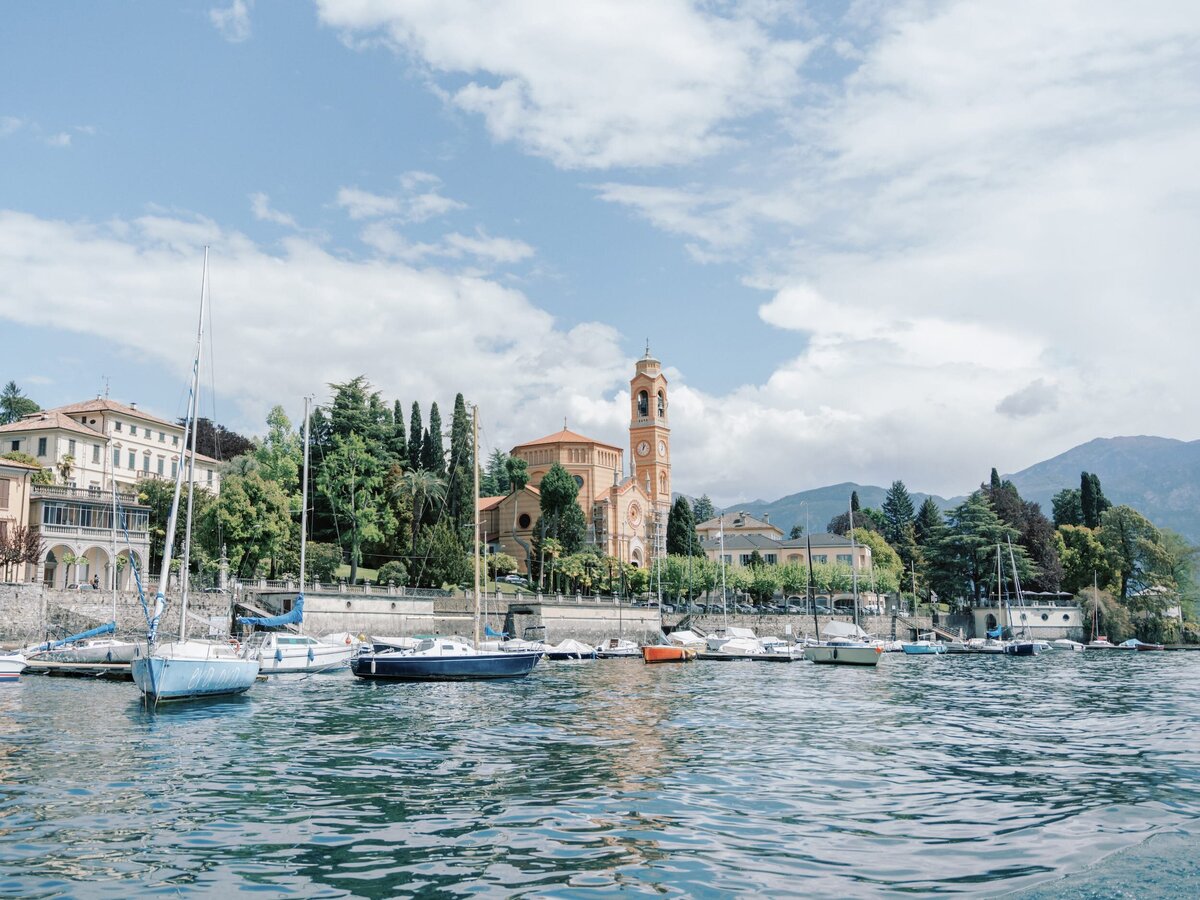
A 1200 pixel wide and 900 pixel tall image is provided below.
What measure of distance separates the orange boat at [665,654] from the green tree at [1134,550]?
163ft

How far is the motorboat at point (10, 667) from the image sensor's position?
3291cm

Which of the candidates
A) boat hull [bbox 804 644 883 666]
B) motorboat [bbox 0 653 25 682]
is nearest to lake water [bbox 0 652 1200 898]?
motorboat [bbox 0 653 25 682]

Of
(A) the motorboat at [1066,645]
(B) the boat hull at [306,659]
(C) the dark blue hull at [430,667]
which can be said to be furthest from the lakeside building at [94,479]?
(A) the motorboat at [1066,645]

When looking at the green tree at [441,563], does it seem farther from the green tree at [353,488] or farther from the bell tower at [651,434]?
the bell tower at [651,434]

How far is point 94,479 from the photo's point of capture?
62.8 meters

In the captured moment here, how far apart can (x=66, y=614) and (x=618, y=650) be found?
30145mm

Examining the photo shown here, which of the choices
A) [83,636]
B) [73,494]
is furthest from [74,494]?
[83,636]

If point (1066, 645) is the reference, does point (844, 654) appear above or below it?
above

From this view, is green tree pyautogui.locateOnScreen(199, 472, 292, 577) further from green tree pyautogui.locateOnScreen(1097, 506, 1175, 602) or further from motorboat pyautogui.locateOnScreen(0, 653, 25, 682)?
green tree pyautogui.locateOnScreen(1097, 506, 1175, 602)

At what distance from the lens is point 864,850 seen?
1153 centimetres

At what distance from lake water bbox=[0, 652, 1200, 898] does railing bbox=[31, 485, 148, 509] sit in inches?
1008

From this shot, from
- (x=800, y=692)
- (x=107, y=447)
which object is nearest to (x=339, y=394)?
(x=107, y=447)

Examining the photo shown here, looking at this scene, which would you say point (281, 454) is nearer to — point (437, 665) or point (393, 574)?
point (393, 574)

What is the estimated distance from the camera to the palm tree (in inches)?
2931
